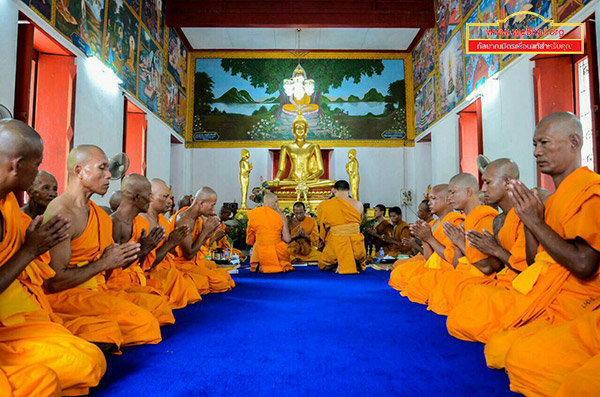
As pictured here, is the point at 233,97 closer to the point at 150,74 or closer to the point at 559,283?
the point at 150,74

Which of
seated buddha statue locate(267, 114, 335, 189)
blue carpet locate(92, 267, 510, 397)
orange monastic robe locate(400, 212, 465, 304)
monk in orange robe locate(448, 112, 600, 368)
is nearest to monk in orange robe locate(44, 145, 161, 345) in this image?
blue carpet locate(92, 267, 510, 397)

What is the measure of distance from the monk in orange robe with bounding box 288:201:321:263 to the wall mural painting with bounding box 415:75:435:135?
5351 millimetres

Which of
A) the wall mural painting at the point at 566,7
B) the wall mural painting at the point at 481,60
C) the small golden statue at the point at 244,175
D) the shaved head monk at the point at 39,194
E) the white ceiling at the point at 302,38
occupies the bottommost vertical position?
the shaved head monk at the point at 39,194

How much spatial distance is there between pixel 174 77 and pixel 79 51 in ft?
16.9

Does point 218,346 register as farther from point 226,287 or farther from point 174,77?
point 174,77

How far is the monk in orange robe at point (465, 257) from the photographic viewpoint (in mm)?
3078

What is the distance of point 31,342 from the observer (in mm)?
1723

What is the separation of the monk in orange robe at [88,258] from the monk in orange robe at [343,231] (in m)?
4.05

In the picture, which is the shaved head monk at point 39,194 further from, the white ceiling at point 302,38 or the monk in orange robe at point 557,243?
the white ceiling at point 302,38

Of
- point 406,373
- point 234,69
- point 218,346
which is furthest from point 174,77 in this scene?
point 406,373

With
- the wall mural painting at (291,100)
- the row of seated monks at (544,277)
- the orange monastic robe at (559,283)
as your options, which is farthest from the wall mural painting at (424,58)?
the orange monastic robe at (559,283)

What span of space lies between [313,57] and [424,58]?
338cm

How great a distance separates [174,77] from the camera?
1150 centimetres

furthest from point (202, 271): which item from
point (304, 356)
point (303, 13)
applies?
point (303, 13)
